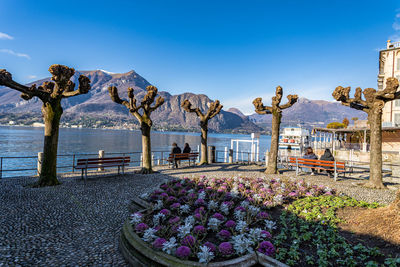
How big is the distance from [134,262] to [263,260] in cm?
202

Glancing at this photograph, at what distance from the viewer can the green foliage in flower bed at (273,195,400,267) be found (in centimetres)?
335

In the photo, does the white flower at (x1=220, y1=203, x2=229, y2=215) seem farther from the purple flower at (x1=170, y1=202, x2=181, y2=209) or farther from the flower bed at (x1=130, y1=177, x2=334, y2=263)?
the purple flower at (x1=170, y1=202, x2=181, y2=209)

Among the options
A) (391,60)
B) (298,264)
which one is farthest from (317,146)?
(298,264)

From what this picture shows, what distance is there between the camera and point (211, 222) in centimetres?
438

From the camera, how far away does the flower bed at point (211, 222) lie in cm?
354

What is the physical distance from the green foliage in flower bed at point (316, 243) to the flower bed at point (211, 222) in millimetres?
276

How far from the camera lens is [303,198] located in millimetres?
6691

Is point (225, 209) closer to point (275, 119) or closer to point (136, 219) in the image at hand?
point (136, 219)

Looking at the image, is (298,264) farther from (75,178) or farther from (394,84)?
(75,178)

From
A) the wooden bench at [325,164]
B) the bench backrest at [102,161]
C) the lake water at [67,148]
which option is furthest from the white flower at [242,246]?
the lake water at [67,148]

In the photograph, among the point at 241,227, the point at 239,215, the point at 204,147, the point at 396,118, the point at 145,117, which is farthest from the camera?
the point at 396,118

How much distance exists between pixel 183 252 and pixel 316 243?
7.34 ft

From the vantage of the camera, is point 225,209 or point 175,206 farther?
point 175,206

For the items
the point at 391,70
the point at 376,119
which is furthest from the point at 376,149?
the point at 391,70
